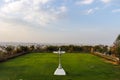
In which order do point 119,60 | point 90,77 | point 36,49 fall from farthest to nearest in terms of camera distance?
point 36,49 → point 119,60 → point 90,77

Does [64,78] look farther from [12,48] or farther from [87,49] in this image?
[87,49]

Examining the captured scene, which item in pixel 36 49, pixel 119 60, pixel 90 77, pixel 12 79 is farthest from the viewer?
pixel 36 49

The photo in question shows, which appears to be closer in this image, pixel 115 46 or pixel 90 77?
pixel 90 77

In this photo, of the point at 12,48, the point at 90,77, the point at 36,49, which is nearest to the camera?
the point at 90,77

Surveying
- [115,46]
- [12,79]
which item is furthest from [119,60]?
[12,79]

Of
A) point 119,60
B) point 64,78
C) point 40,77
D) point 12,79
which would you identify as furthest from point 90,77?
point 119,60

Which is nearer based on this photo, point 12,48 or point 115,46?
point 115,46

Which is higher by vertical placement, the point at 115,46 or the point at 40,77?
the point at 115,46

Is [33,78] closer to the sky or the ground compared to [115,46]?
closer to the ground

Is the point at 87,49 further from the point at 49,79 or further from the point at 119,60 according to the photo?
the point at 49,79
